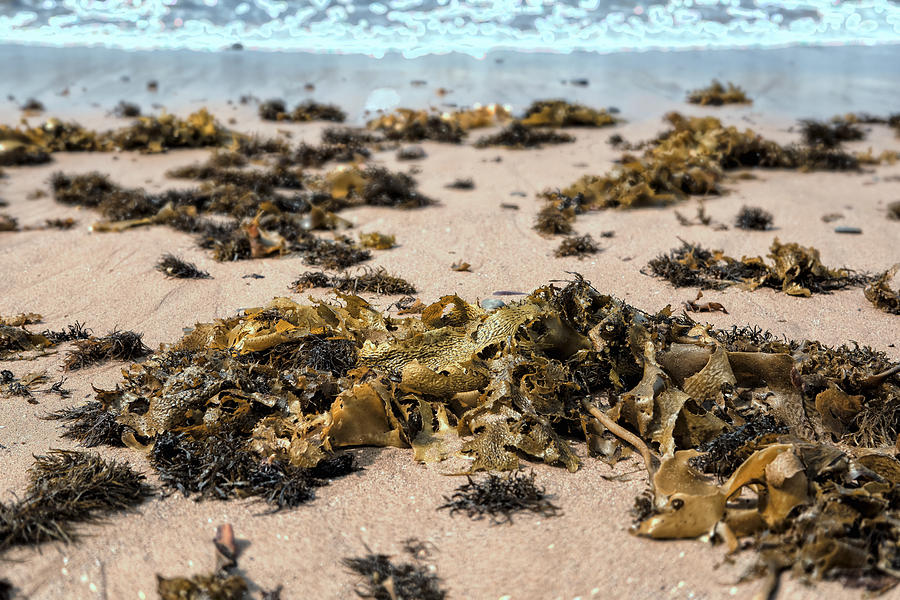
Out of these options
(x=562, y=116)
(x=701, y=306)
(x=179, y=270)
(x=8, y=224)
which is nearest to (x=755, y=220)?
(x=701, y=306)

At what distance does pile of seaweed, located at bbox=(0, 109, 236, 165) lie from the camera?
6.88m

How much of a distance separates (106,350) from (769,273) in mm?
3346

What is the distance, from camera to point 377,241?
184 inches

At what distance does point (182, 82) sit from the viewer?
955 cm

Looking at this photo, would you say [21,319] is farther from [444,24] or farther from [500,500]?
[444,24]

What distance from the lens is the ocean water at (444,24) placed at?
11.8m

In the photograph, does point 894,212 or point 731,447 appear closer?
point 731,447

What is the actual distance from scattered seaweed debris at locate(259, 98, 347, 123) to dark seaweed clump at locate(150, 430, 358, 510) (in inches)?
226

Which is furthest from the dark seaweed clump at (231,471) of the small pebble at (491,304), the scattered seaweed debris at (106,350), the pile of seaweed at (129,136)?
the pile of seaweed at (129,136)

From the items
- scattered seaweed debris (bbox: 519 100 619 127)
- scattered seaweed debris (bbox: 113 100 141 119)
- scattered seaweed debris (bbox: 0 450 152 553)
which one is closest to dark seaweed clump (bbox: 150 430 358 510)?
scattered seaweed debris (bbox: 0 450 152 553)

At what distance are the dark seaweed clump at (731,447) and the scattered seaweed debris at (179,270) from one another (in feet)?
9.61

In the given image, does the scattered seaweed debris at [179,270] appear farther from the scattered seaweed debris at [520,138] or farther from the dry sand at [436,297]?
the scattered seaweed debris at [520,138]

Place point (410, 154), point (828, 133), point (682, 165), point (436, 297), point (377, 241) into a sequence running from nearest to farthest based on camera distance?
point (436, 297) < point (377, 241) < point (682, 165) < point (410, 154) < point (828, 133)

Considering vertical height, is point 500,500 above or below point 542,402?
below
